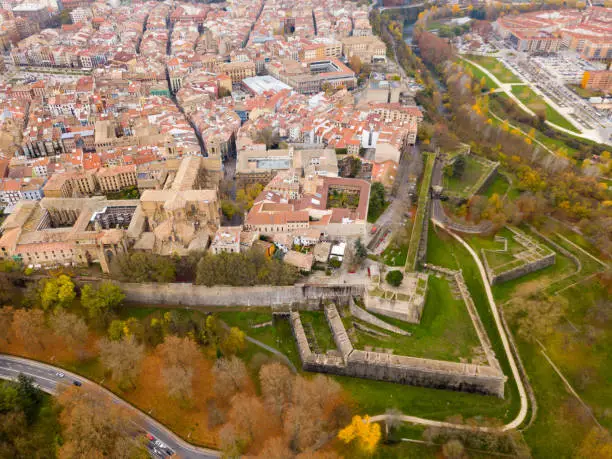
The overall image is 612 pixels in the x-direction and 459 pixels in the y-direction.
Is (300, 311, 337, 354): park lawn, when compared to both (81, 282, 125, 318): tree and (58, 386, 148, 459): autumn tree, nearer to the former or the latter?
(58, 386, 148, 459): autumn tree

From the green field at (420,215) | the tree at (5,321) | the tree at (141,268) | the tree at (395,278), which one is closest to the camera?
the tree at (5,321)

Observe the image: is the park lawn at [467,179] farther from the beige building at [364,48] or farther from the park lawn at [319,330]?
the beige building at [364,48]

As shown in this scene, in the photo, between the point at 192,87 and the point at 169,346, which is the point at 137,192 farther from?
the point at 192,87

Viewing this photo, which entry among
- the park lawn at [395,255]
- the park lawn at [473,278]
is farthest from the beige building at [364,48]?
the park lawn at [395,255]

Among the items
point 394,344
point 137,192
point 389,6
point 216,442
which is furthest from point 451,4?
point 216,442

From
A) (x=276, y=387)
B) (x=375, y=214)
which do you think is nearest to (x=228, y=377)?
(x=276, y=387)

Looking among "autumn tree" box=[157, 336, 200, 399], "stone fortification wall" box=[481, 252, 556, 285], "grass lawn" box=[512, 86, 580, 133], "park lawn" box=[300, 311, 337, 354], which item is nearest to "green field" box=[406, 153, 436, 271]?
"stone fortification wall" box=[481, 252, 556, 285]
